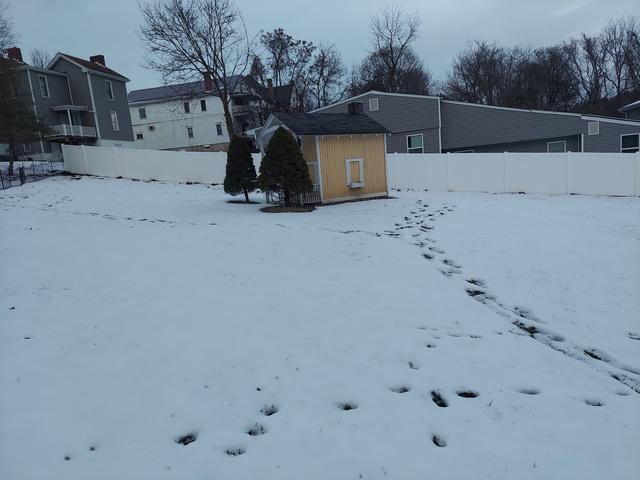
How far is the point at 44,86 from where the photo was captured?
1170 inches

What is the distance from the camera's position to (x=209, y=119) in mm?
41062

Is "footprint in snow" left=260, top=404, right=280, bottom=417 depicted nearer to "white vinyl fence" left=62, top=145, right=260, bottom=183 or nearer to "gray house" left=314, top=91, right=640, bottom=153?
"white vinyl fence" left=62, top=145, right=260, bottom=183

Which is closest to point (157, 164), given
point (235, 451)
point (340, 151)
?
point (340, 151)

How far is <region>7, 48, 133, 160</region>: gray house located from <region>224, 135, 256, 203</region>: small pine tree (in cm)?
2060

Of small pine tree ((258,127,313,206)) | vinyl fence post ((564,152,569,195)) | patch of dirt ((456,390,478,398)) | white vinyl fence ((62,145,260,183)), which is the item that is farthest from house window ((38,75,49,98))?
patch of dirt ((456,390,478,398))

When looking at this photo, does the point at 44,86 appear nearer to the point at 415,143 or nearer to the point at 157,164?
the point at 157,164

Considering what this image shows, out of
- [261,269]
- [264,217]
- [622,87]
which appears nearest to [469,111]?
[264,217]

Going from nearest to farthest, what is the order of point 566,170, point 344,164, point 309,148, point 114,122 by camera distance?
point 309,148
point 344,164
point 566,170
point 114,122

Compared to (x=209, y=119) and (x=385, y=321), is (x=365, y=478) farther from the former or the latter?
(x=209, y=119)

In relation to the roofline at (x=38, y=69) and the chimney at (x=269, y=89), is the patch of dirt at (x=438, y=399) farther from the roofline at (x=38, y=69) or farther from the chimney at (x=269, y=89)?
the chimney at (x=269, y=89)

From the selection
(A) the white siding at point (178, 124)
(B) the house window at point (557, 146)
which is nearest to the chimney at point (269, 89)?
(A) the white siding at point (178, 124)

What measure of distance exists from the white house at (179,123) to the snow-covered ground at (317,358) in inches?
1353

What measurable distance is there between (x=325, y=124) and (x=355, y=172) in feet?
6.11

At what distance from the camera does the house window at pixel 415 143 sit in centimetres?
2514
